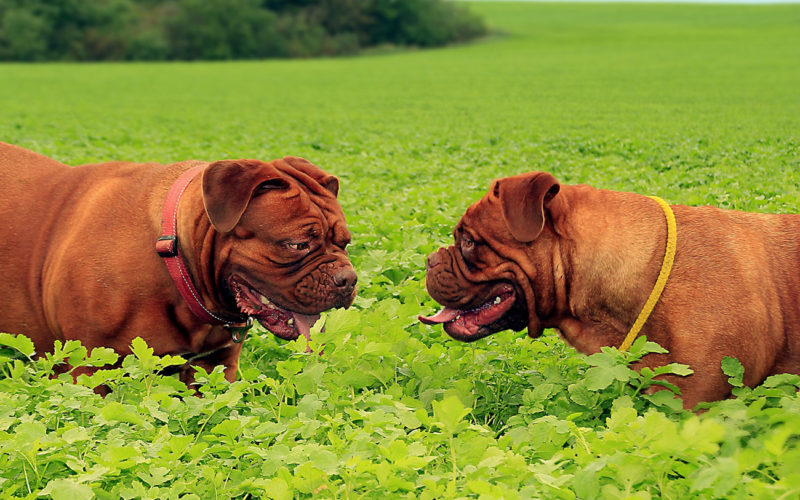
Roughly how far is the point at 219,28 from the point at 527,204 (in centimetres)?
7522

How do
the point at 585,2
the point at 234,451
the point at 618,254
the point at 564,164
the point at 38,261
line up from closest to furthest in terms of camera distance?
the point at 234,451 < the point at 618,254 < the point at 38,261 < the point at 564,164 < the point at 585,2

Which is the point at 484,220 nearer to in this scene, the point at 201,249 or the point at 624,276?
the point at 624,276

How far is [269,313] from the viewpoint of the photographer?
204 inches

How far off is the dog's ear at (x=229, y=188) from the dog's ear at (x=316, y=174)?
489mm

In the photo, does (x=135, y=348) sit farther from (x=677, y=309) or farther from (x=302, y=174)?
(x=677, y=309)

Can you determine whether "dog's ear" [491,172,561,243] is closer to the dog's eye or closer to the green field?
the dog's eye

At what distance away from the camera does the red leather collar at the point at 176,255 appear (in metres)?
4.82

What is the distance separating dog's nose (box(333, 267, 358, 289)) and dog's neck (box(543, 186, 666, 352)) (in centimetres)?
118

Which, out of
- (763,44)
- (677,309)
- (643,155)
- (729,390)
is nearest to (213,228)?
(677,309)

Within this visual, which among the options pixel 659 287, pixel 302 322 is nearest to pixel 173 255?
pixel 302 322

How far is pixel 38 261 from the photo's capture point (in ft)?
17.1

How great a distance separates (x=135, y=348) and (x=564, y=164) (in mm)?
11630

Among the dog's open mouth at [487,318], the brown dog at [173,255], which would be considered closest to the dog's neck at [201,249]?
the brown dog at [173,255]

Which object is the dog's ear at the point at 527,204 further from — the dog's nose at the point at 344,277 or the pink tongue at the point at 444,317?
the dog's nose at the point at 344,277
